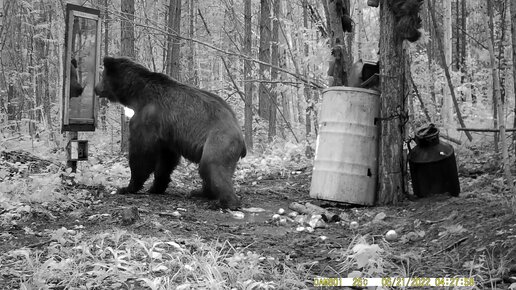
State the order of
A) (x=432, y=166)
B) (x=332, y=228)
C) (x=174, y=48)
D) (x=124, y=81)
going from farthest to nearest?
(x=174, y=48) < (x=124, y=81) < (x=432, y=166) < (x=332, y=228)

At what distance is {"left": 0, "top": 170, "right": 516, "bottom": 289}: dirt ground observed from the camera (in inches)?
150

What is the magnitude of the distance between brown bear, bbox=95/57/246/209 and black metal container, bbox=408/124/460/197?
7.07 ft

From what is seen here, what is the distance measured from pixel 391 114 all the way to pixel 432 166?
78 centimetres

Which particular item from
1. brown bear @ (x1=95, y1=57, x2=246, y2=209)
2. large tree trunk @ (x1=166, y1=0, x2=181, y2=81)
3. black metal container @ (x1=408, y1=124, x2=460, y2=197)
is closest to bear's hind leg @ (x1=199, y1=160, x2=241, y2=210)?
brown bear @ (x1=95, y1=57, x2=246, y2=209)

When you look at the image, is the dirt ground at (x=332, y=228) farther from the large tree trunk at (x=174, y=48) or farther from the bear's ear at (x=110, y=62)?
the large tree trunk at (x=174, y=48)

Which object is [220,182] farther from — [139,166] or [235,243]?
[235,243]

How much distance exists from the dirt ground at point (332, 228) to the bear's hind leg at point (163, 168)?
0.34 metres

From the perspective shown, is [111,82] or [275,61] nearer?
[111,82]

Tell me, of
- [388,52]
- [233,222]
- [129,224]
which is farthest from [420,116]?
[129,224]

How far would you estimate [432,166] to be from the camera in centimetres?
615

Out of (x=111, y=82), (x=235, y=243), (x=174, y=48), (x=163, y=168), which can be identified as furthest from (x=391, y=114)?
(x=174, y=48)

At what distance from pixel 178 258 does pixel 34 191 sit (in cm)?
271

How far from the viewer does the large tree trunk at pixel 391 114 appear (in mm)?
6344

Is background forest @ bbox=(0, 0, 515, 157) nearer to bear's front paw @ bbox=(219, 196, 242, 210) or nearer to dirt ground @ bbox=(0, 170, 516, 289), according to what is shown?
dirt ground @ bbox=(0, 170, 516, 289)
